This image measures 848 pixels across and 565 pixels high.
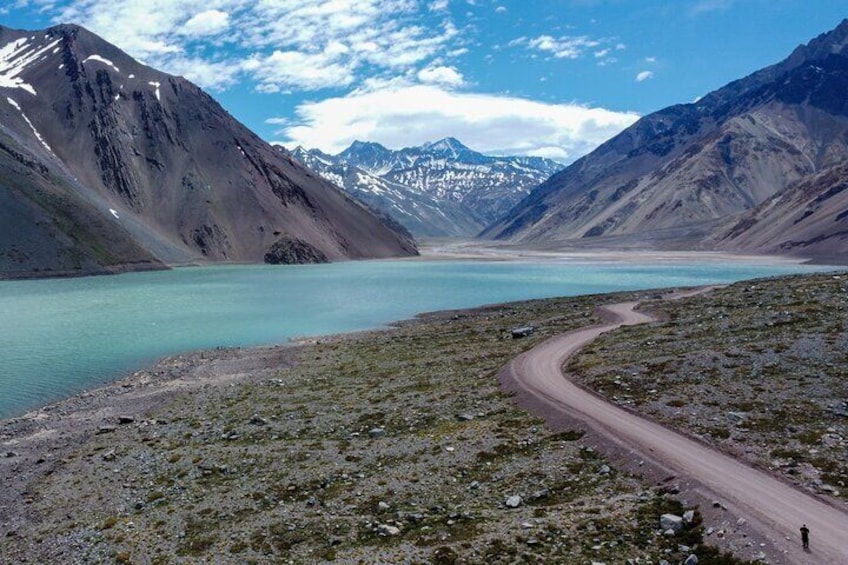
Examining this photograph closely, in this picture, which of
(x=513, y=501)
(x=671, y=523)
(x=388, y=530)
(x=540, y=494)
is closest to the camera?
(x=671, y=523)

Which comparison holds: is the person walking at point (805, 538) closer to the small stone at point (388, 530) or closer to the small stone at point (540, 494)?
the small stone at point (540, 494)

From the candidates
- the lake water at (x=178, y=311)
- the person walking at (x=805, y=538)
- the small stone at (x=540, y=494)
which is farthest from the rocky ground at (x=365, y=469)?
the lake water at (x=178, y=311)

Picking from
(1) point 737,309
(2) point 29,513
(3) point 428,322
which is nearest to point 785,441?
(2) point 29,513

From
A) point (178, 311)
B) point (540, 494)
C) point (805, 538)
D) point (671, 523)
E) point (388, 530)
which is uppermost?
point (178, 311)

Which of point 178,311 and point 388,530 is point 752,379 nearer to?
point 388,530

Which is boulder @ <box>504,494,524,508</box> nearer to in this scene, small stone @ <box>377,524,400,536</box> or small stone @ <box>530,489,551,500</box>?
small stone @ <box>530,489,551,500</box>

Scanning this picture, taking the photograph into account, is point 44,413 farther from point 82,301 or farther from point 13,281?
point 13,281

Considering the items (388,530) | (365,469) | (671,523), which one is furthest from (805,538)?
(365,469)

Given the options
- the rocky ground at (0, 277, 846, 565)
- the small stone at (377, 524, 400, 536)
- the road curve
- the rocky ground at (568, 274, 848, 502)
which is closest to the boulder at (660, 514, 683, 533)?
the rocky ground at (0, 277, 846, 565)
